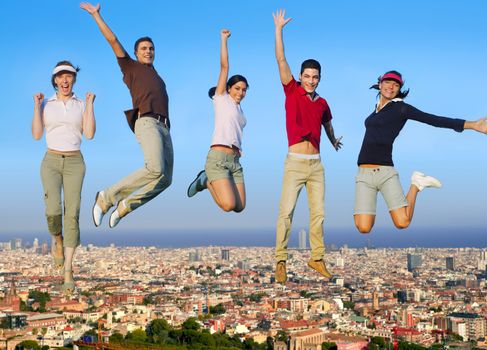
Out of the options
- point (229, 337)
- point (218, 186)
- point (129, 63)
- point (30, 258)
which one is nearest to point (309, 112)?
point (218, 186)

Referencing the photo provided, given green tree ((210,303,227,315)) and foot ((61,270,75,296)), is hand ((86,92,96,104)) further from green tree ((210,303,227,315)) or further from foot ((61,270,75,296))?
green tree ((210,303,227,315))

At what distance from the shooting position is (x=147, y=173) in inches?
161

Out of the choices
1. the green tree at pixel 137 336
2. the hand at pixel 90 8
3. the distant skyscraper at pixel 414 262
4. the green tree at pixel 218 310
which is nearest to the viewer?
the hand at pixel 90 8

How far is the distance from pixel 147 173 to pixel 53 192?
0.53 meters

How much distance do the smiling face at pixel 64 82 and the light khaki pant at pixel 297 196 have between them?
1110mm

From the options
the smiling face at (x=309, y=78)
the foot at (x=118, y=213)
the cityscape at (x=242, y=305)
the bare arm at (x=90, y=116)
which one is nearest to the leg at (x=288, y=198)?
the smiling face at (x=309, y=78)

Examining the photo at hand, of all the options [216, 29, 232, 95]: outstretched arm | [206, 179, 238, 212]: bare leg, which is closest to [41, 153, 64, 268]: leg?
[206, 179, 238, 212]: bare leg

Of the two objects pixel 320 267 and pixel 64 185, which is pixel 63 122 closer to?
pixel 64 185

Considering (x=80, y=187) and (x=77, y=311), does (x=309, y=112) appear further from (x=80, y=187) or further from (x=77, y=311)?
(x=77, y=311)

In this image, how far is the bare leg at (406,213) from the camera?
4.18 m

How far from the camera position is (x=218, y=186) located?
4.31 meters

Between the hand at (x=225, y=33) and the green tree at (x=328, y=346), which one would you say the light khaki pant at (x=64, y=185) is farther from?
the green tree at (x=328, y=346)

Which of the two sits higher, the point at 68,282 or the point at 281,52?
the point at 281,52

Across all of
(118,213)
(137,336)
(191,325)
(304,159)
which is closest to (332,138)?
(304,159)
